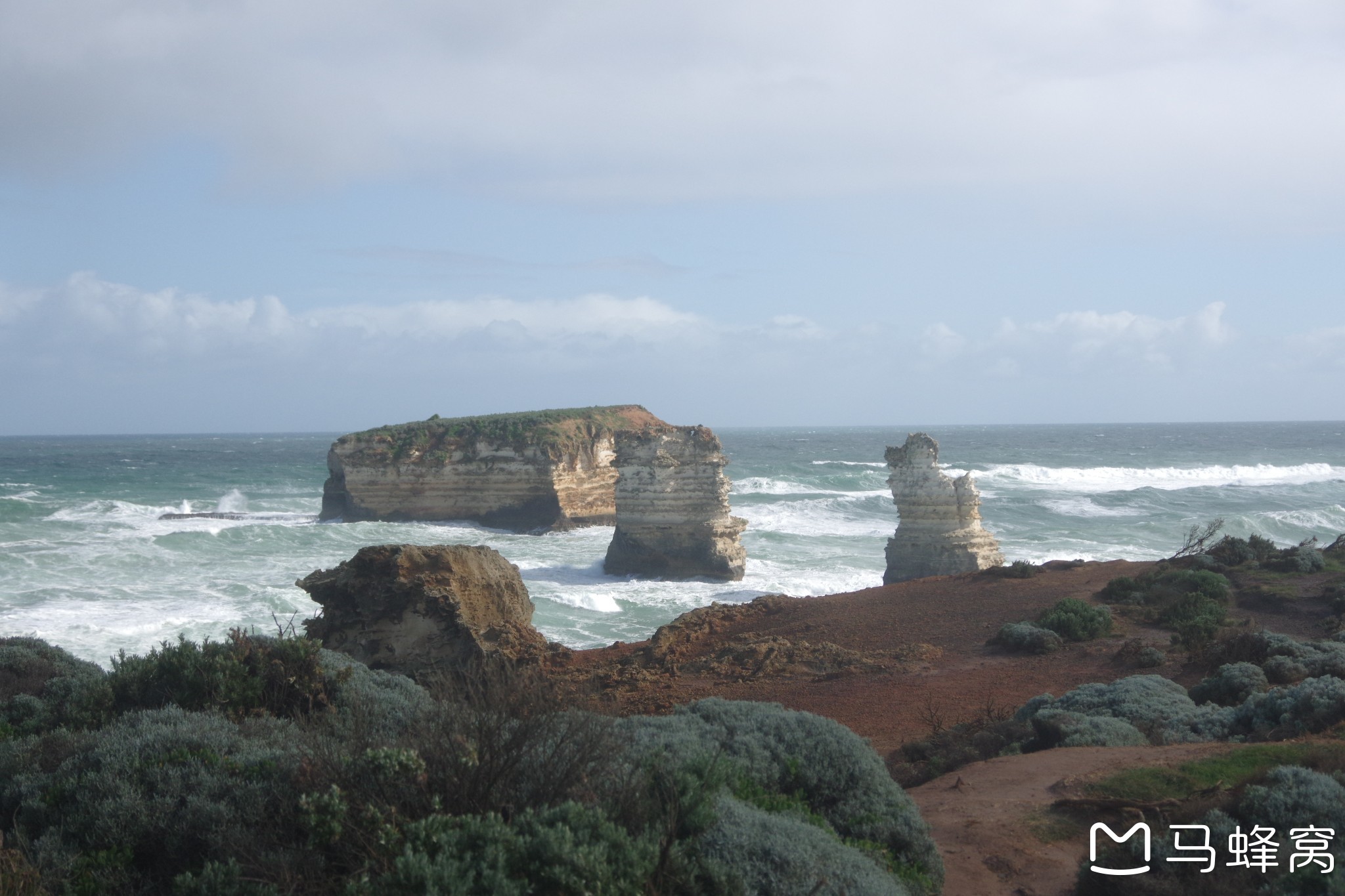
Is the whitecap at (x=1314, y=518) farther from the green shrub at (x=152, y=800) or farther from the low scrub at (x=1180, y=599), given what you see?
the green shrub at (x=152, y=800)

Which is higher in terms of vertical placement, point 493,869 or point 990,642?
point 493,869

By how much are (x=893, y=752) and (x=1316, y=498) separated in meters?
45.7

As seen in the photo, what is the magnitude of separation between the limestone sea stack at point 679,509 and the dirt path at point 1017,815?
16.7 metres

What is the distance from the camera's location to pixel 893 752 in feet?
32.0

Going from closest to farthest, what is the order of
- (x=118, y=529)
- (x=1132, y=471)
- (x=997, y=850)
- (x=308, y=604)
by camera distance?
(x=997, y=850), (x=308, y=604), (x=118, y=529), (x=1132, y=471)

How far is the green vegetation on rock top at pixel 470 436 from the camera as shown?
38469mm

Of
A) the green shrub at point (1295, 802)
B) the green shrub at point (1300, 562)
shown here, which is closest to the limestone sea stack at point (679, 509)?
the green shrub at point (1300, 562)

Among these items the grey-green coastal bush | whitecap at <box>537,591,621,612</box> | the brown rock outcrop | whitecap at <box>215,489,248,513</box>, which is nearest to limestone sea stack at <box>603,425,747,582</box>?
whitecap at <box>537,591,621,612</box>

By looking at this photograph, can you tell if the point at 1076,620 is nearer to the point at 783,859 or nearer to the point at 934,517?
the point at 934,517

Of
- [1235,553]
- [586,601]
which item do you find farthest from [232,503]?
[1235,553]

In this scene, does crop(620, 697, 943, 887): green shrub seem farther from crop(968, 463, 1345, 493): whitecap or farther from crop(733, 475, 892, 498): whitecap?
crop(968, 463, 1345, 493): whitecap

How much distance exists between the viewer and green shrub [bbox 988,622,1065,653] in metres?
14.1

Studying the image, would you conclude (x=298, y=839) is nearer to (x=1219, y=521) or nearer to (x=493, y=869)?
(x=493, y=869)

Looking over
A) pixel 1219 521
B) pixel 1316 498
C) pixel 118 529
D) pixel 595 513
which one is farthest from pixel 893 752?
pixel 1316 498
